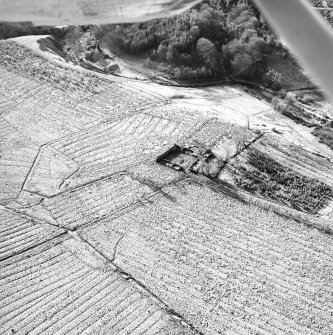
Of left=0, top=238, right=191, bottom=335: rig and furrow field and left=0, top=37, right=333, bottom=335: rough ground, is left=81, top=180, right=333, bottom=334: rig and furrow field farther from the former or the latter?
left=0, top=238, right=191, bottom=335: rig and furrow field

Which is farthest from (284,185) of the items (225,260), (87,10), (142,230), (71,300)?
(87,10)

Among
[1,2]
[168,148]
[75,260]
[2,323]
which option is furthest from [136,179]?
[1,2]

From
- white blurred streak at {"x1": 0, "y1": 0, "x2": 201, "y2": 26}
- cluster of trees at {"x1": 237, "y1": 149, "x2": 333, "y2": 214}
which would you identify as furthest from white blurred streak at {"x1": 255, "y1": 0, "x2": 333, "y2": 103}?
cluster of trees at {"x1": 237, "y1": 149, "x2": 333, "y2": 214}

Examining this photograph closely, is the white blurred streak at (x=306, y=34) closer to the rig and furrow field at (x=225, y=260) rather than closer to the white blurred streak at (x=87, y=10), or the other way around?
the white blurred streak at (x=87, y=10)

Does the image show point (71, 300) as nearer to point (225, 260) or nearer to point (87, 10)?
point (225, 260)

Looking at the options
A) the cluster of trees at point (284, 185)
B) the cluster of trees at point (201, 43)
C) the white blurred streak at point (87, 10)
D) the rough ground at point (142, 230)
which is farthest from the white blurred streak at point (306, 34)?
the cluster of trees at point (201, 43)
